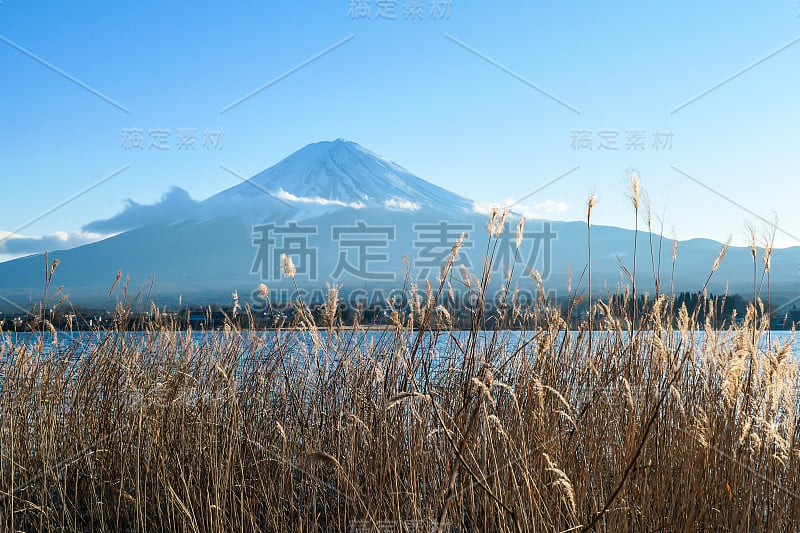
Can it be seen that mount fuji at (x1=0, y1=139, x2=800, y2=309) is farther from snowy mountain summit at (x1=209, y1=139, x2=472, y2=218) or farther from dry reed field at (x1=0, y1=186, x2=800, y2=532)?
dry reed field at (x1=0, y1=186, x2=800, y2=532)

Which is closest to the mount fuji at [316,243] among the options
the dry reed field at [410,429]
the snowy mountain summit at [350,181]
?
the snowy mountain summit at [350,181]

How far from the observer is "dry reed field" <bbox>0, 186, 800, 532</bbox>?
83.0 inches

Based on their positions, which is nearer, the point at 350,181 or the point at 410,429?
the point at 410,429

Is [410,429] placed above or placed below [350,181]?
below

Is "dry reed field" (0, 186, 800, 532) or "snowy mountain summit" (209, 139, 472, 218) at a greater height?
"snowy mountain summit" (209, 139, 472, 218)

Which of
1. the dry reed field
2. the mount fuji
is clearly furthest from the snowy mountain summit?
the dry reed field

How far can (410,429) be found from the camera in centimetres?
255

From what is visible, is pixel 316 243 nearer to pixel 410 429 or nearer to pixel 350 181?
pixel 350 181

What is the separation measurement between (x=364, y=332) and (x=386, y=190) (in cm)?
6547

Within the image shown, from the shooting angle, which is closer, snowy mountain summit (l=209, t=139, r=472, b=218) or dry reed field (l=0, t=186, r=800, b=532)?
dry reed field (l=0, t=186, r=800, b=532)

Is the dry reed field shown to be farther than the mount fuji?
No

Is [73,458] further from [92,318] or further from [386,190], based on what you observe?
[386,190]

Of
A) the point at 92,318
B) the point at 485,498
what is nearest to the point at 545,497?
the point at 485,498

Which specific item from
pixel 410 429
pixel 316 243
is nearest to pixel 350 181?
pixel 316 243
